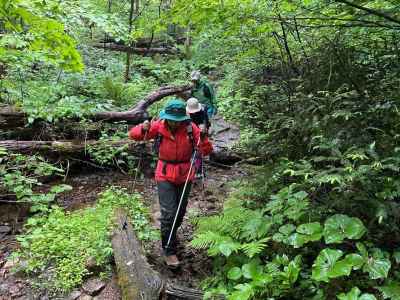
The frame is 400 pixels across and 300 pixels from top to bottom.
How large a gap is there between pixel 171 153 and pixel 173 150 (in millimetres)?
59

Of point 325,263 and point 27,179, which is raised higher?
point 325,263

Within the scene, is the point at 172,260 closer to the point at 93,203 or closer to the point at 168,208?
the point at 168,208

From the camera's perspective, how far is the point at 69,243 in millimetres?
6215

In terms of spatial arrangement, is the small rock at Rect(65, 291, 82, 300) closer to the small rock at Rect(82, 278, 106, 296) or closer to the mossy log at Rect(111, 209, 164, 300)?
the small rock at Rect(82, 278, 106, 296)

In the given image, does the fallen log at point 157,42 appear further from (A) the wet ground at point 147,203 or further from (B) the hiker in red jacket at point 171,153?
(B) the hiker in red jacket at point 171,153

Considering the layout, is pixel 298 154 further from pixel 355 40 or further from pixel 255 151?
pixel 355 40

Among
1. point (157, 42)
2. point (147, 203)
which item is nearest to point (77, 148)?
point (147, 203)

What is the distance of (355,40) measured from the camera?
5930mm

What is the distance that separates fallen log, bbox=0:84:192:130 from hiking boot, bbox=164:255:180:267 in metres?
5.15

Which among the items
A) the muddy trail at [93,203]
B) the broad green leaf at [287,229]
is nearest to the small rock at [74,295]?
the muddy trail at [93,203]

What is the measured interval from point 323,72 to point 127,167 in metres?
5.69

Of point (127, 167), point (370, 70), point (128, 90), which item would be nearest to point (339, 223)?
point (370, 70)

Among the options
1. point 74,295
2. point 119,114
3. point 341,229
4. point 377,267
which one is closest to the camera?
point 377,267

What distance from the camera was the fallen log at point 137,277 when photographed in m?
4.79
